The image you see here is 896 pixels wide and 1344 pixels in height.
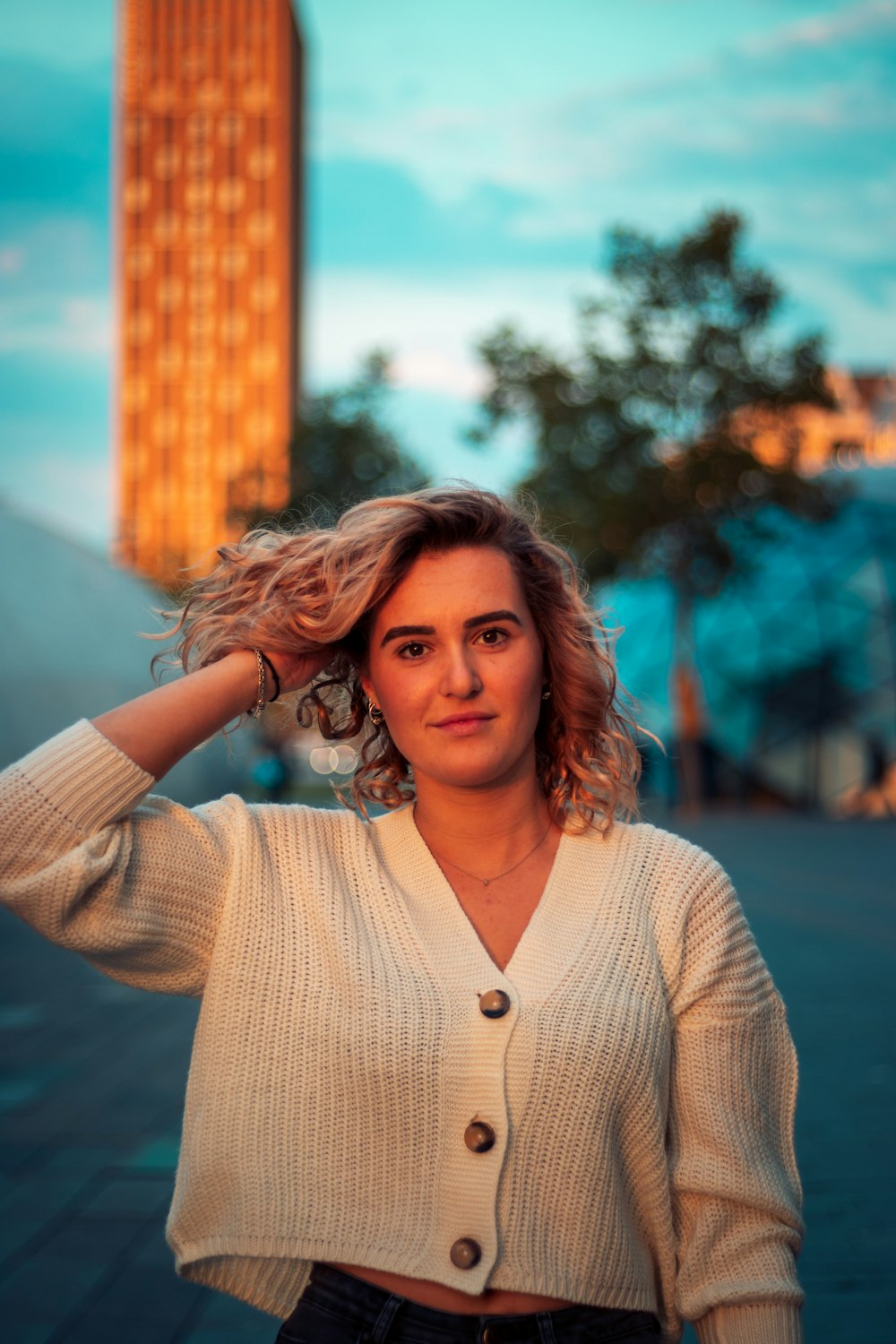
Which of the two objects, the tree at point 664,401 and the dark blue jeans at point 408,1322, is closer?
the dark blue jeans at point 408,1322

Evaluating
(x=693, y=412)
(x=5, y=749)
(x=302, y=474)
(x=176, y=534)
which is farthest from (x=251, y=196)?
(x=5, y=749)

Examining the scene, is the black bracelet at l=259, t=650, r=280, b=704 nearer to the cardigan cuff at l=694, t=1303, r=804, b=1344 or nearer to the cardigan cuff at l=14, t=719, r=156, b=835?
the cardigan cuff at l=14, t=719, r=156, b=835

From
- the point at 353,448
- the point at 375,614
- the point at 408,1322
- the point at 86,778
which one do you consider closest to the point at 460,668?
the point at 375,614

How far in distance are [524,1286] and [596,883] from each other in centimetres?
63

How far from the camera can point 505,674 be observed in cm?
225

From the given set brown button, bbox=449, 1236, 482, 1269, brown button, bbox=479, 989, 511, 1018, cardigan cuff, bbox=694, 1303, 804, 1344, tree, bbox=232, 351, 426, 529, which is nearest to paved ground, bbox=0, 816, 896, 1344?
cardigan cuff, bbox=694, 1303, 804, 1344

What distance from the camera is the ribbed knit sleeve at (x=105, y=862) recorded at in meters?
1.97

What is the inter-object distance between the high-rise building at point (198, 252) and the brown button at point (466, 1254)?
103906 millimetres

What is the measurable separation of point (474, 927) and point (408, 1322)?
61 cm

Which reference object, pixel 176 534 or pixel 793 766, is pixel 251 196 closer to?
pixel 176 534

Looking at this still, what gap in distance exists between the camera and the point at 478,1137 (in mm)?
1979

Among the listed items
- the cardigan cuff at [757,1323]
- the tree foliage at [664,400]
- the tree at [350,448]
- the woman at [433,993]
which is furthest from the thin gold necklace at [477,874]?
the tree at [350,448]

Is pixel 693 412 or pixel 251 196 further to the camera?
pixel 251 196

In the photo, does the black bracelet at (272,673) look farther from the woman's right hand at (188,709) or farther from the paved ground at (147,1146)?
the paved ground at (147,1146)
